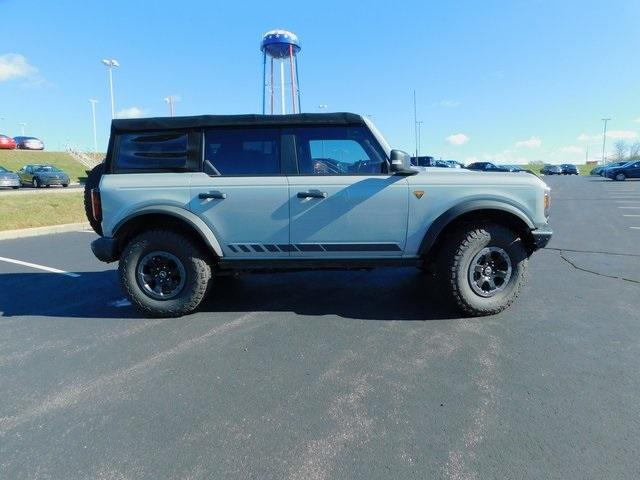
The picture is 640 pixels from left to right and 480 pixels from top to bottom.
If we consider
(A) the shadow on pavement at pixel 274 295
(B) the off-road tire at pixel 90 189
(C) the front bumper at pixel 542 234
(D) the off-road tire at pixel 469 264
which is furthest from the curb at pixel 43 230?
(C) the front bumper at pixel 542 234

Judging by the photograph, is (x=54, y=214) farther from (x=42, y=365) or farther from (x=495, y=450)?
(x=495, y=450)

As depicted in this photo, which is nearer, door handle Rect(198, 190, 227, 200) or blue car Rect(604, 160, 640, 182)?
door handle Rect(198, 190, 227, 200)

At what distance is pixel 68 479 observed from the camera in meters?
1.95

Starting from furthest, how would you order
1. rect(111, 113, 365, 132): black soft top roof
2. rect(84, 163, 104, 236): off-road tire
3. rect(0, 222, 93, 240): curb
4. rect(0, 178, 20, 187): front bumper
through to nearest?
1. rect(0, 178, 20, 187): front bumper
2. rect(0, 222, 93, 240): curb
3. rect(84, 163, 104, 236): off-road tire
4. rect(111, 113, 365, 132): black soft top roof

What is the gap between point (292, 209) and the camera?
3.87 meters

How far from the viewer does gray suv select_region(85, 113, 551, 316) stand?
3.85 m

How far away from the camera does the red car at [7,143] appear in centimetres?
3512

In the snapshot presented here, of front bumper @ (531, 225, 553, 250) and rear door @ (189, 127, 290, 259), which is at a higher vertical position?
rear door @ (189, 127, 290, 259)

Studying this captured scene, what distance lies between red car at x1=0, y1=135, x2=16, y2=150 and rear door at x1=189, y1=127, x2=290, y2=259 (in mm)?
41696

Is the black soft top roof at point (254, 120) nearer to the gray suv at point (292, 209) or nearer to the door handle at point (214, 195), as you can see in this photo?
the gray suv at point (292, 209)

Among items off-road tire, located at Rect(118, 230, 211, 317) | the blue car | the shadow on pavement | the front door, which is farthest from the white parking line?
the blue car

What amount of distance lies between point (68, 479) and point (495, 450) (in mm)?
2160

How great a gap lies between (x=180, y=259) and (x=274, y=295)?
126 cm

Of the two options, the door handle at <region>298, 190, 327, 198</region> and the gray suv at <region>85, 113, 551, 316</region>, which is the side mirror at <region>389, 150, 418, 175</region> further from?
the door handle at <region>298, 190, 327, 198</region>
